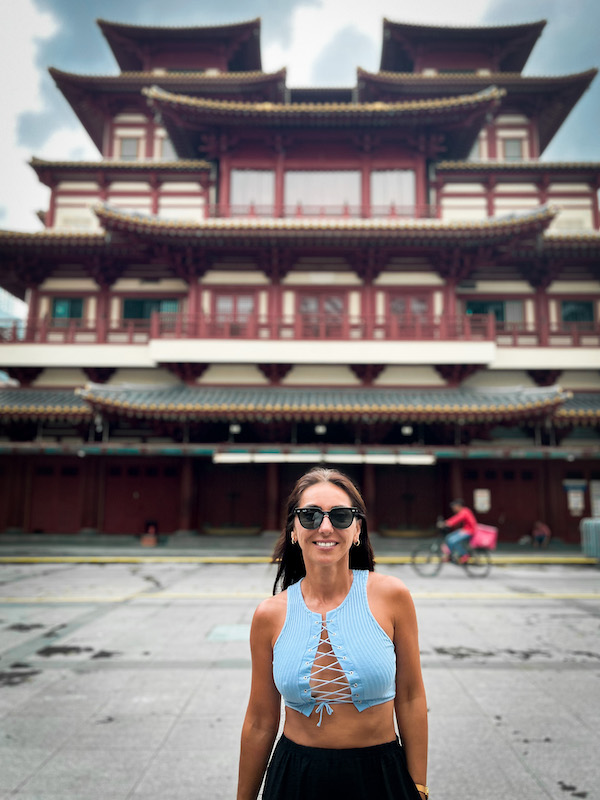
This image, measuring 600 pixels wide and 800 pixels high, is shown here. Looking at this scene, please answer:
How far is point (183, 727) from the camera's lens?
4.04 meters

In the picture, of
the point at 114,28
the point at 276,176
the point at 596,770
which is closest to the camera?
the point at 596,770

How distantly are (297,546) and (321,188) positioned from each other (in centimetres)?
1849

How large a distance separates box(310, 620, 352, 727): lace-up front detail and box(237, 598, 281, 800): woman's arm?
0.18 m

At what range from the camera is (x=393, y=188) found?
1852 centimetres

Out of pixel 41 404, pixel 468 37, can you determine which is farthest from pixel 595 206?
pixel 41 404

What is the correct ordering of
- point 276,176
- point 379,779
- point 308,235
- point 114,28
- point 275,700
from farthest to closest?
point 114,28 → point 276,176 → point 308,235 → point 275,700 → point 379,779

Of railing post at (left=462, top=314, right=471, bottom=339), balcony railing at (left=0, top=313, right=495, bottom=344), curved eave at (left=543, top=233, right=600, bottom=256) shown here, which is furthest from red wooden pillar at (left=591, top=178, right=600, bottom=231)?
railing post at (left=462, top=314, right=471, bottom=339)

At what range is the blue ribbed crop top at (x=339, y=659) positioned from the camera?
1725 mm

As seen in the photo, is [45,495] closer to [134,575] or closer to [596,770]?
[134,575]

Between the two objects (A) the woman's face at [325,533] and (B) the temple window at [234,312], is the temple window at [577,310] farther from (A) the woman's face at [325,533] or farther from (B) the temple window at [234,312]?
(A) the woman's face at [325,533]

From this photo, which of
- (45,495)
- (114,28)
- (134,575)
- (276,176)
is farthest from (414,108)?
(45,495)

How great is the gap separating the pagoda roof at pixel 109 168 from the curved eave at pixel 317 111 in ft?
5.14

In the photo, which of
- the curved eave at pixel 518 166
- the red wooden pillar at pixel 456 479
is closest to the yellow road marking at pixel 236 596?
the red wooden pillar at pixel 456 479

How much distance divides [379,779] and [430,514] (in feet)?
52.5
